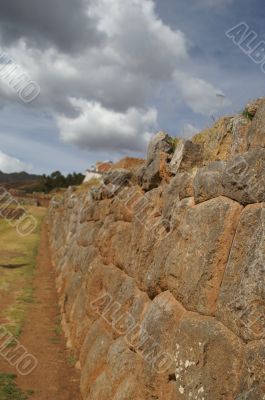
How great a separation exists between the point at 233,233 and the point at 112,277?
17.7ft

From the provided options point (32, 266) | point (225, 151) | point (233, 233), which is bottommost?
point (32, 266)

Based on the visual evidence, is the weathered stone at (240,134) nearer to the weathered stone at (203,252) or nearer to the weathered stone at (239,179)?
the weathered stone at (239,179)

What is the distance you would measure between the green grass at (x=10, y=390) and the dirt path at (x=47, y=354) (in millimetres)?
140

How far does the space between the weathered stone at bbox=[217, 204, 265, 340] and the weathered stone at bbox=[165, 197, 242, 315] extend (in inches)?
8.3

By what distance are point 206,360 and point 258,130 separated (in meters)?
2.45

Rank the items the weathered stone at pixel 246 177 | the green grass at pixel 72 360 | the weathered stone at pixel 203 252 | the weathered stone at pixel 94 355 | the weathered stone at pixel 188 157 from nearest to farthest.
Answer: the weathered stone at pixel 246 177, the weathered stone at pixel 203 252, the weathered stone at pixel 188 157, the weathered stone at pixel 94 355, the green grass at pixel 72 360

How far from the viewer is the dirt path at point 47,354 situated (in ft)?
30.7

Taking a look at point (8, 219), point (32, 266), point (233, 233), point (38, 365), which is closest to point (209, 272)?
point (233, 233)

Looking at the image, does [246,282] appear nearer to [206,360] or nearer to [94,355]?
[206,360]

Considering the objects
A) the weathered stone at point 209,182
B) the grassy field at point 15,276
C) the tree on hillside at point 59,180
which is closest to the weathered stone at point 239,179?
the weathered stone at point 209,182

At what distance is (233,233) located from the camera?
4938mm

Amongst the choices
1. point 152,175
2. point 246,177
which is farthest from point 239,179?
point 152,175

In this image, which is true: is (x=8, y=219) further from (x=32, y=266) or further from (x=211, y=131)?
(x=211, y=131)

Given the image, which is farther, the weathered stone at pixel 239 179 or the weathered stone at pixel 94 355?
the weathered stone at pixel 94 355
